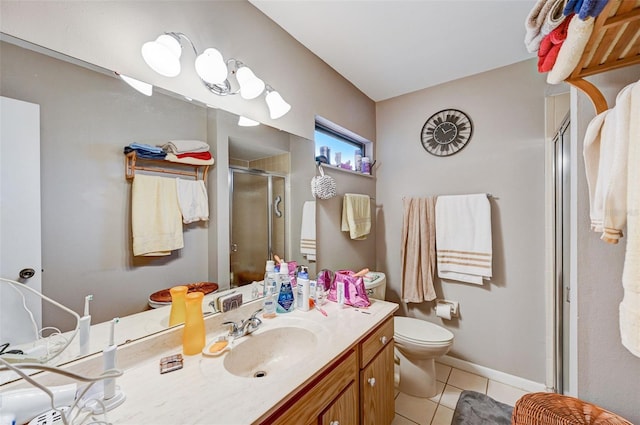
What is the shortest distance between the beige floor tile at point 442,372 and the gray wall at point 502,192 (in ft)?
0.48

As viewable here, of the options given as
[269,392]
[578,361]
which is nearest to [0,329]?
[269,392]

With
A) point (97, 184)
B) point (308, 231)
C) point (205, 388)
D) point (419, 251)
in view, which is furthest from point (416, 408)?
point (97, 184)

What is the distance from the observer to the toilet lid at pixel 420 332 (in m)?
1.67

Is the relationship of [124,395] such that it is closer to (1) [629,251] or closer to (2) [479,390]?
(1) [629,251]

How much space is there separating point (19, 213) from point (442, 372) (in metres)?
2.63

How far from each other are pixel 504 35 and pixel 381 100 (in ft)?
3.46

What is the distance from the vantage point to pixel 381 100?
246 centimetres

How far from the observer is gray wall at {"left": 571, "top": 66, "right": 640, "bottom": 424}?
809mm

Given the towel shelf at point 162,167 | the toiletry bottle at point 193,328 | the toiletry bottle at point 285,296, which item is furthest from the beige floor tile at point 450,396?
the towel shelf at point 162,167

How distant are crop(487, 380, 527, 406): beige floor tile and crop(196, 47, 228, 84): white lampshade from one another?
264cm

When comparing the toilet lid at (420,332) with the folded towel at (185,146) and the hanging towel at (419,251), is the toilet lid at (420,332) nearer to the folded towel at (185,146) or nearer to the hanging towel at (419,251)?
the hanging towel at (419,251)

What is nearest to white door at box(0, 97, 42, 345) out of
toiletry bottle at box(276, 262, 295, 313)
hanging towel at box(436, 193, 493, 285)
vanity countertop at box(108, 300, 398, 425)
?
vanity countertop at box(108, 300, 398, 425)

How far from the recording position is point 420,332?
5.78ft

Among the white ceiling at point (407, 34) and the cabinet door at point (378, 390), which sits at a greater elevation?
the white ceiling at point (407, 34)
